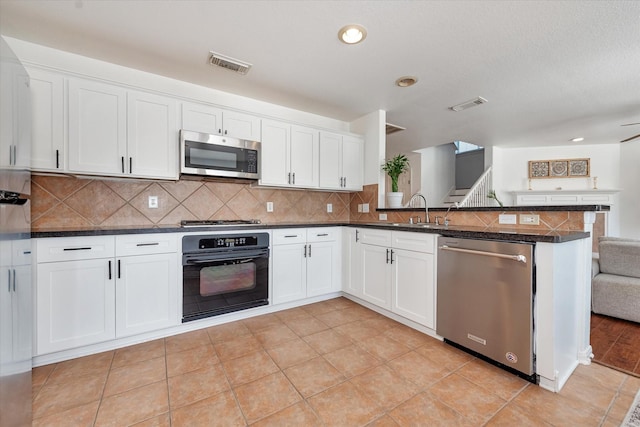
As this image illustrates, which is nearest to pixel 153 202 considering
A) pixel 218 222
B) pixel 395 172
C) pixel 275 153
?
pixel 218 222

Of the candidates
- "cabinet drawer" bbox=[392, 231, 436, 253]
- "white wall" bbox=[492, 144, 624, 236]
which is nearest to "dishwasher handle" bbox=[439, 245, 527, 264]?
"cabinet drawer" bbox=[392, 231, 436, 253]

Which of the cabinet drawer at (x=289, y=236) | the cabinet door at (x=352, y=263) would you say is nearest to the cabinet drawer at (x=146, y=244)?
the cabinet drawer at (x=289, y=236)

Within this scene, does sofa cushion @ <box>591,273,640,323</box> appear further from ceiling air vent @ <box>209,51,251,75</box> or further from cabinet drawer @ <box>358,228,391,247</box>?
ceiling air vent @ <box>209,51,251,75</box>

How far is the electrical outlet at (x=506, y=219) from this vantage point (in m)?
2.35

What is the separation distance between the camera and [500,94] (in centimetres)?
315

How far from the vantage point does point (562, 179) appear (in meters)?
6.00

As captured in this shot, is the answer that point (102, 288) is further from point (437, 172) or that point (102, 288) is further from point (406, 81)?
point (437, 172)

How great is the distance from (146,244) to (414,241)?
2225 millimetres

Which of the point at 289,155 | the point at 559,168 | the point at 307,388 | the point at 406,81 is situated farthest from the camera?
the point at 559,168

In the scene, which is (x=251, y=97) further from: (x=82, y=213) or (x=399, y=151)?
(x=399, y=151)

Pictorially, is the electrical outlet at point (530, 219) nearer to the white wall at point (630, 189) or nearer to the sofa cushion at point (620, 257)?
the sofa cushion at point (620, 257)

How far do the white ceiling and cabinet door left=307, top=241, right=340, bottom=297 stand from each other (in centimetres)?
173

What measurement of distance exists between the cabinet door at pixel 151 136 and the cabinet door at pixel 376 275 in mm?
2056

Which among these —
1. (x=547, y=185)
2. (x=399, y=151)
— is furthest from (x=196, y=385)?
(x=547, y=185)
